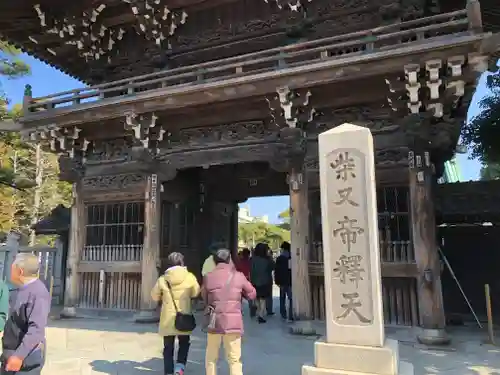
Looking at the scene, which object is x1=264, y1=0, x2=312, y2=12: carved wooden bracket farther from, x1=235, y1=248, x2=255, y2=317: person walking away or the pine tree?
the pine tree

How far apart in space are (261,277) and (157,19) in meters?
6.55

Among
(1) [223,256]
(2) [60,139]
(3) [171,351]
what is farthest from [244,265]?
(1) [223,256]

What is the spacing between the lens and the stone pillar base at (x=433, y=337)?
6730 mm

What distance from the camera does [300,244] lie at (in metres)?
7.93

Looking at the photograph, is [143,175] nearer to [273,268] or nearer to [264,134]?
[264,134]

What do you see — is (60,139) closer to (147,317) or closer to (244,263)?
(147,317)

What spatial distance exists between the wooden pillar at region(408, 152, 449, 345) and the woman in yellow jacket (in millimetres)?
4185

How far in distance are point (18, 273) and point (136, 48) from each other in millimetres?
8379

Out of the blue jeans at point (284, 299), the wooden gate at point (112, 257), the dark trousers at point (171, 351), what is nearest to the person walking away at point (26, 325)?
the dark trousers at point (171, 351)

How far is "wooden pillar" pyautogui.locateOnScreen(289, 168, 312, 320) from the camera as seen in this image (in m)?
7.75

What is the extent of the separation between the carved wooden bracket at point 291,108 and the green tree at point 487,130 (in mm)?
5072

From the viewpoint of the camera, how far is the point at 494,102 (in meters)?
10.3

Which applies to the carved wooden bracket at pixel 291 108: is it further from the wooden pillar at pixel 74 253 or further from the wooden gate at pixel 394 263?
the wooden pillar at pixel 74 253

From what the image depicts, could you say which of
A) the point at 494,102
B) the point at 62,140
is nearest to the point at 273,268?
the point at 62,140
